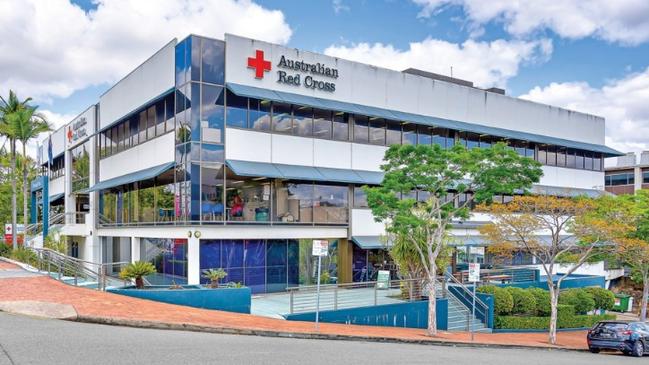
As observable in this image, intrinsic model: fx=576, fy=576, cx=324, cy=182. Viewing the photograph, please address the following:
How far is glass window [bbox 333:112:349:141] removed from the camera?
29.7m

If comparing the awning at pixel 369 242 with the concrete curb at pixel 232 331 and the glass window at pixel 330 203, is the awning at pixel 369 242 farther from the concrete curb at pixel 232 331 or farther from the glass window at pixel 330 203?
the concrete curb at pixel 232 331

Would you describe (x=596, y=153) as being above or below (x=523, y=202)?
above

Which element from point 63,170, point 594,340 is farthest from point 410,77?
point 63,170

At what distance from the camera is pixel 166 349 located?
1205 cm

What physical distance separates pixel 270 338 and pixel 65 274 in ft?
41.1

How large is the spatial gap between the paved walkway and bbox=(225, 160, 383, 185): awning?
25.4 feet

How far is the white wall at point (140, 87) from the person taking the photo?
27062 millimetres

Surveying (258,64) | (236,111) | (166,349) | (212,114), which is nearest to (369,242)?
(236,111)

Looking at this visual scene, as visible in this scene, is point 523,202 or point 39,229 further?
point 39,229

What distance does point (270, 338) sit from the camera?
52.5 ft

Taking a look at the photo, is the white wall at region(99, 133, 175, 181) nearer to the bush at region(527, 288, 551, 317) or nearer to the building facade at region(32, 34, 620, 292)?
the building facade at region(32, 34, 620, 292)

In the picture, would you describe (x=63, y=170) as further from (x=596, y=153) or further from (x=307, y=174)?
(x=596, y=153)

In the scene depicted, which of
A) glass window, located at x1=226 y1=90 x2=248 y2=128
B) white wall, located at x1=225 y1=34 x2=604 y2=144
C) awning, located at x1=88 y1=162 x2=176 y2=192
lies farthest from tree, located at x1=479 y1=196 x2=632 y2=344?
awning, located at x1=88 y1=162 x2=176 y2=192

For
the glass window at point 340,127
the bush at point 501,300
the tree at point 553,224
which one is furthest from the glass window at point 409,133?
the bush at point 501,300
